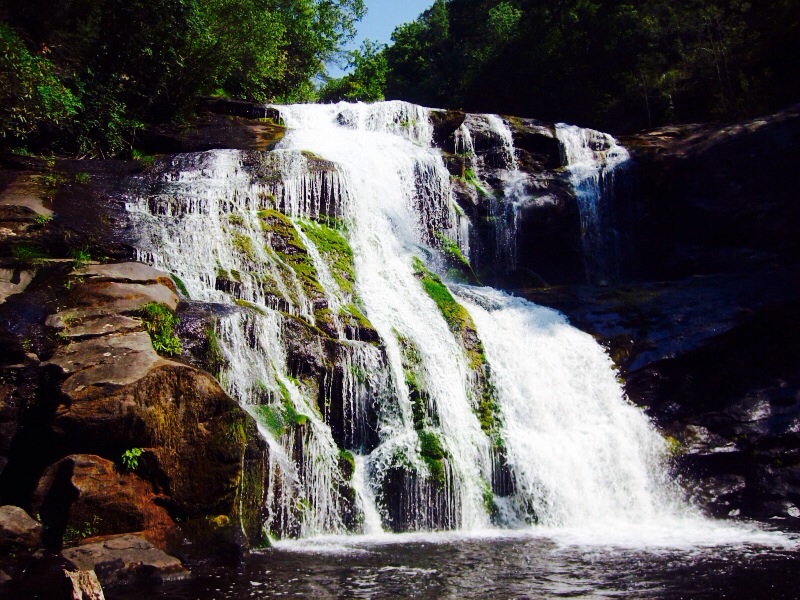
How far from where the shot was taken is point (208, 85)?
70.1 ft

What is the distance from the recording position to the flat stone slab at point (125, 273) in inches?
419

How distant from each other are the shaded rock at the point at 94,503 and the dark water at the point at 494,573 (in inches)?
38.3

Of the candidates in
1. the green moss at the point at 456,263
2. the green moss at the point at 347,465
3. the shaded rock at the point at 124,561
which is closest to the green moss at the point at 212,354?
the green moss at the point at 347,465

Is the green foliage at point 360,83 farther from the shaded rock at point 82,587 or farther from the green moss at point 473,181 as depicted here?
the shaded rock at point 82,587

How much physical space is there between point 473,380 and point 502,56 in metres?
24.2

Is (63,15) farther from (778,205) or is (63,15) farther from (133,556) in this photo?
(778,205)

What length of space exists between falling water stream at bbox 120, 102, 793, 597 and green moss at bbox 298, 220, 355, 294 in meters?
0.13

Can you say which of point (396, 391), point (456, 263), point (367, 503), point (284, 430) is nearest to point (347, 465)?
point (367, 503)

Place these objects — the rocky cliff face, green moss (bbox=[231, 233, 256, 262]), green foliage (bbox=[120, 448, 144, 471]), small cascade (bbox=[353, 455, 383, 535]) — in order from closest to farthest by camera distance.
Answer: green foliage (bbox=[120, 448, 144, 471]) < small cascade (bbox=[353, 455, 383, 535]) < the rocky cliff face < green moss (bbox=[231, 233, 256, 262])

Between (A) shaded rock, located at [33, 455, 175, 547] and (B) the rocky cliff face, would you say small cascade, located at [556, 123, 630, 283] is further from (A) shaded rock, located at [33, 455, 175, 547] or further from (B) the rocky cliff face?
(A) shaded rock, located at [33, 455, 175, 547]

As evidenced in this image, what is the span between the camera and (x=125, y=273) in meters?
10.9

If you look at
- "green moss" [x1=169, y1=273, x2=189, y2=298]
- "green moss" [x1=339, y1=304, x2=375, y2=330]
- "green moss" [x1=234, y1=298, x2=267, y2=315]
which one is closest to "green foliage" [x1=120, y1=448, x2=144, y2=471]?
"green moss" [x1=234, y1=298, x2=267, y2=315]

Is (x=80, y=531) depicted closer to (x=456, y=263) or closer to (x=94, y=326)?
(x=94, y=326)

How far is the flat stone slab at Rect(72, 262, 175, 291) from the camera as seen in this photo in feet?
34.9
